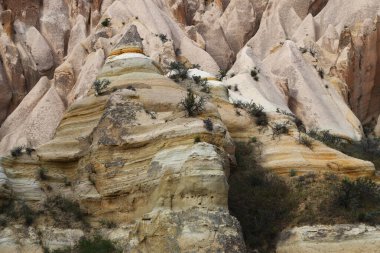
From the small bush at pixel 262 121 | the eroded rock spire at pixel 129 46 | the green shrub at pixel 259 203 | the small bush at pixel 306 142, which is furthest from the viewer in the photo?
the small bush at pixel 262 121

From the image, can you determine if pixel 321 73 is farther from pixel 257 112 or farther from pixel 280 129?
pixel 280 129

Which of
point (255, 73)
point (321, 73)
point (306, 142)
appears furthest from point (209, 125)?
point (321, 73)

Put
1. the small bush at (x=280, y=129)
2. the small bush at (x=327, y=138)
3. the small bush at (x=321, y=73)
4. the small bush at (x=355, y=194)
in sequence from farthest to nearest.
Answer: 1. the small bush at (x=321, y=73)
2. the small bush at (x=327, y=138)
3. the small bush at (x=280, y=129)
4. the small bush at (x=355, y=194)

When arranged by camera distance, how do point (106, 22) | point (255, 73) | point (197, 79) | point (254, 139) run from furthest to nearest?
point (106, 22) < point (255, 73) < point (197, 79) < point (254, 139)

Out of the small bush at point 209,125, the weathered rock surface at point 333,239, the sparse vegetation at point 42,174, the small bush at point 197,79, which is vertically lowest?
the weathered rock surface at point 333,239

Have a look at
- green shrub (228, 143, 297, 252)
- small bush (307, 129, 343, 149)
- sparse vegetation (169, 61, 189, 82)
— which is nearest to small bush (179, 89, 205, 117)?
green shrub (228, 143, 297, 252)

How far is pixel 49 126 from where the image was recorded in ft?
126


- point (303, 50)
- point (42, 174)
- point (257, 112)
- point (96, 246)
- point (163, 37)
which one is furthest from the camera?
point (303, 50)

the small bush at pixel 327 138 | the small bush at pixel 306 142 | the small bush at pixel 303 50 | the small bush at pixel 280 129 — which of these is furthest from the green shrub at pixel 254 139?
the small bush at pixel 303 50

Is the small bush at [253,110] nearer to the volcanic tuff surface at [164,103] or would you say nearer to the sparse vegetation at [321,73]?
the volcanic tuff surface at [164,103]

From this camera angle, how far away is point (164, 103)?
24.6 m

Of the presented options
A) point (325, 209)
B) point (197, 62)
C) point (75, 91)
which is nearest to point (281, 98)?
point (197, 62)

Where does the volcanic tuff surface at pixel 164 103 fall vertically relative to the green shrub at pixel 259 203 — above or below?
above

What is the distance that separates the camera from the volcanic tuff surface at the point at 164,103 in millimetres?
20234
